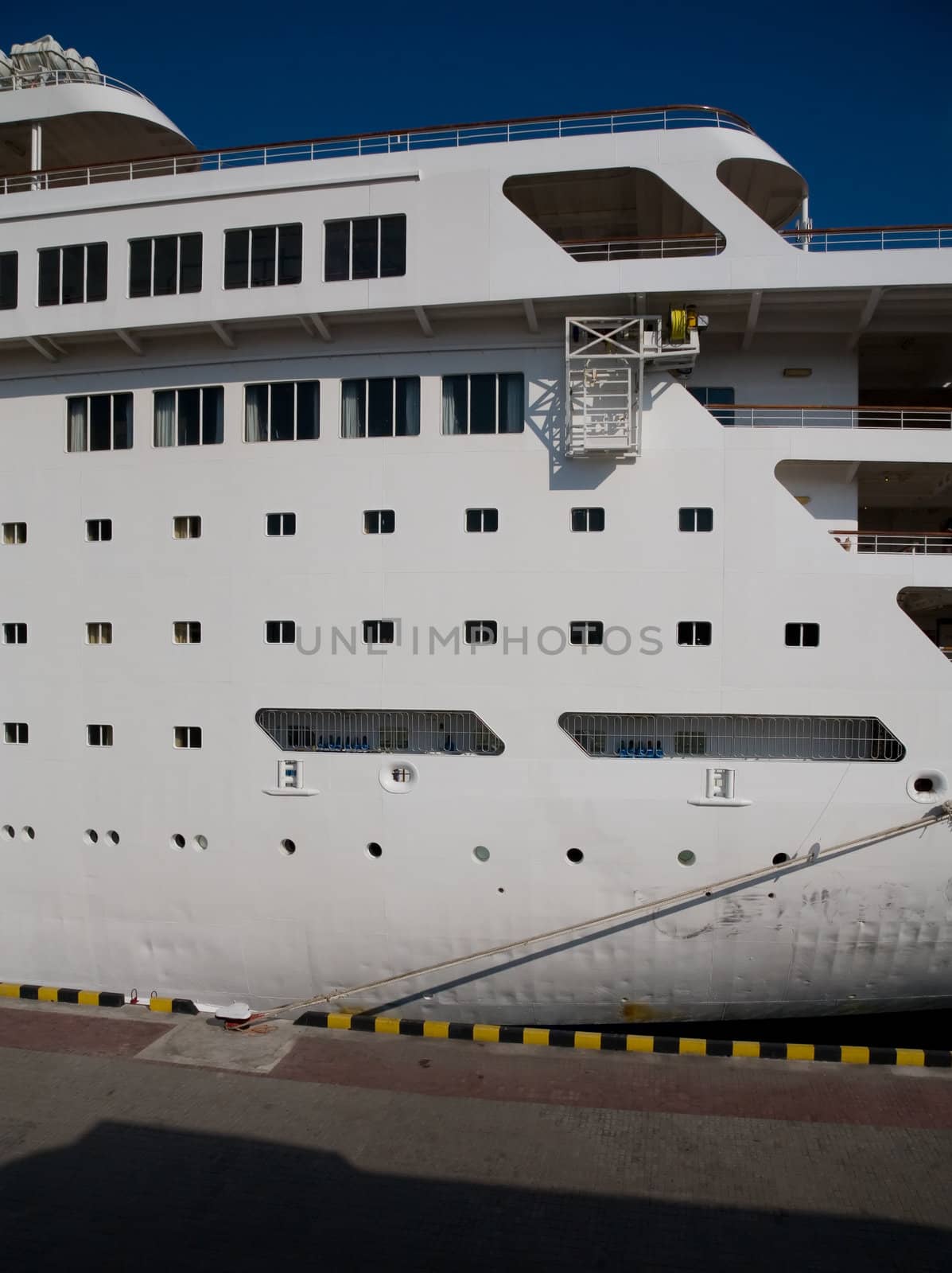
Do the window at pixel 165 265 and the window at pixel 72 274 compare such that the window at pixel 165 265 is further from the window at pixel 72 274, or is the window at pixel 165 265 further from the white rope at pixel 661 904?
the white rope at pixel 661 904

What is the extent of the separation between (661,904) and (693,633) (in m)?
3.17

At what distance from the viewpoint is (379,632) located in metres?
10.2

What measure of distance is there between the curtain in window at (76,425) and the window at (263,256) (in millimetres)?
2789

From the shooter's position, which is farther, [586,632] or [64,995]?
[64,995]

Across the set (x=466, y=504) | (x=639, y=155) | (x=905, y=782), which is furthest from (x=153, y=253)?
(x=905, y=782)

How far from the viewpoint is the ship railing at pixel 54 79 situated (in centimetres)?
1280

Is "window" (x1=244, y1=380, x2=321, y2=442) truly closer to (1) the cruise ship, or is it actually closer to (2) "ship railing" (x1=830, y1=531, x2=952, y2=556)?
(1) the cruise ship

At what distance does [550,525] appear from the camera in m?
9.96

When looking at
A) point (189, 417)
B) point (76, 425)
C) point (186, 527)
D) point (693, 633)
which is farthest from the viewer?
point (76, 425)

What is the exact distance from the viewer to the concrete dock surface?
20.9 feet

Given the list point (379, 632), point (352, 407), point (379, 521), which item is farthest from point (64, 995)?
point (352, 407)

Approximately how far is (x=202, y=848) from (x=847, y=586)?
8.51 m

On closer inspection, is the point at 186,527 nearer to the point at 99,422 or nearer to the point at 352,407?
the point at 99,422

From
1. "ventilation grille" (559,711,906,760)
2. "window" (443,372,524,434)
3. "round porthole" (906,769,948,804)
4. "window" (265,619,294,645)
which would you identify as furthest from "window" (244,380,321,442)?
"round porthole" (906,769,948,804)
